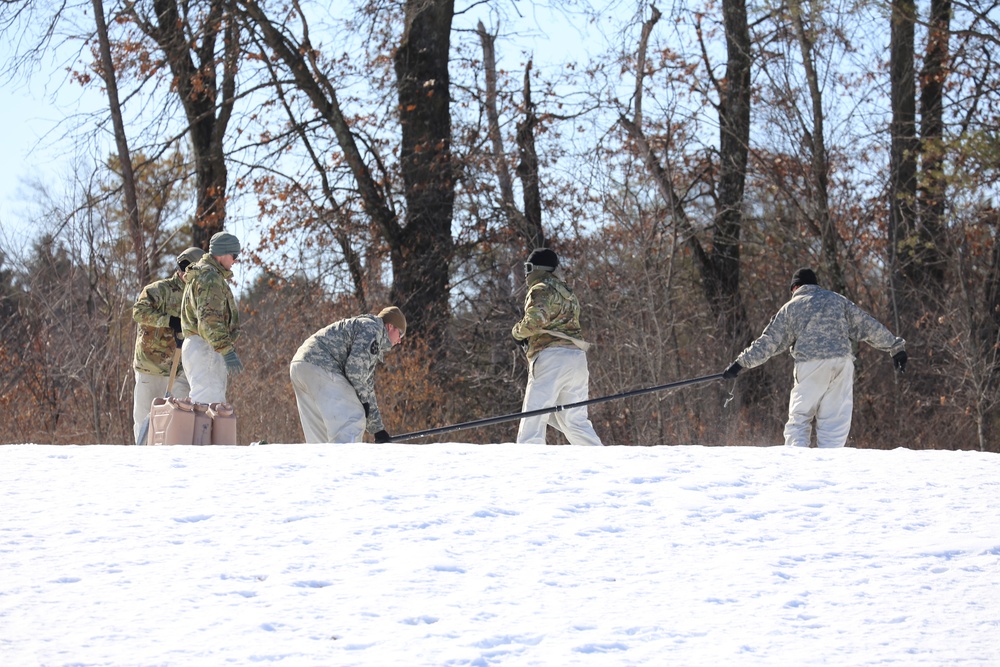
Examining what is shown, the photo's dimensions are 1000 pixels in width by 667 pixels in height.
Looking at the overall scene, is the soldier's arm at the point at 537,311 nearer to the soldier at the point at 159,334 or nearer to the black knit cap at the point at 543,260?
the black knit cap at the point at 543,260

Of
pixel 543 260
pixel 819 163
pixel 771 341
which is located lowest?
pixel 771 341

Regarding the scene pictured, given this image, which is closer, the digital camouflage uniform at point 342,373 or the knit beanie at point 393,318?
the digital camouflage uniform at point 342,373

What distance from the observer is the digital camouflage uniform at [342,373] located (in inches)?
351

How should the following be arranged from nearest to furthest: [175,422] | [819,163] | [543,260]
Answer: [175,422]
[543,260]
[819,163]

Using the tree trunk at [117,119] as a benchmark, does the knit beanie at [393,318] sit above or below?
below

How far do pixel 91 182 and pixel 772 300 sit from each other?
10.5 m

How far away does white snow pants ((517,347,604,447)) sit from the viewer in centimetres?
975

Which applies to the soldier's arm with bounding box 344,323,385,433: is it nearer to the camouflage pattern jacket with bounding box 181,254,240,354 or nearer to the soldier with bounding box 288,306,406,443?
the soldier with bounding box 288,306,406,443

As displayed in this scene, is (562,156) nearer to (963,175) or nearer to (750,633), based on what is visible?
(963,175)

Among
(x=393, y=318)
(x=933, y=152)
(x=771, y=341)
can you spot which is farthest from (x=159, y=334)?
(x=933, y=152)

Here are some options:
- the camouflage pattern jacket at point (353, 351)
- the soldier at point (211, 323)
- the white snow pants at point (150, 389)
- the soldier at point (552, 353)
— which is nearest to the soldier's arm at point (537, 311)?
the soldier at point (552, 353)

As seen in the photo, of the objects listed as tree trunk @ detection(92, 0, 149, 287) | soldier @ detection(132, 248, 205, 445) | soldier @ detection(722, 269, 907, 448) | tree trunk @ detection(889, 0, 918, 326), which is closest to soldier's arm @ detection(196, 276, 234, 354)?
soldier @ detection(132, 248, 205, 445)

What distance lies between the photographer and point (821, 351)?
33.2 feet

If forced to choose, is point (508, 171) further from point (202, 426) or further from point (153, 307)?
point (202, 426)
